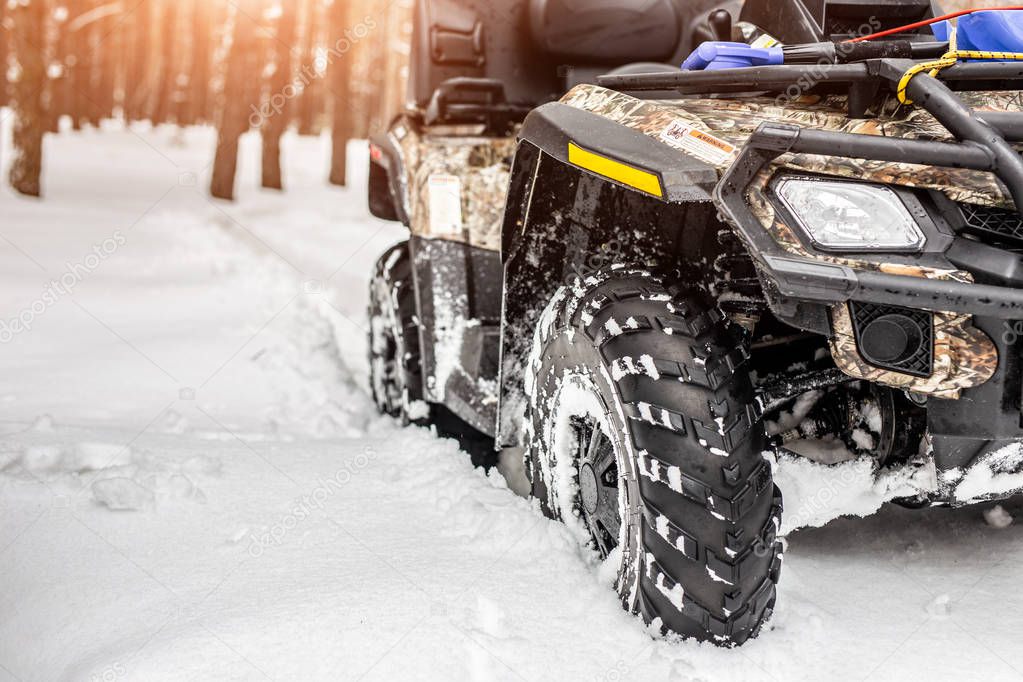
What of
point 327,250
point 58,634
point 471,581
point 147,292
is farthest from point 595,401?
point 327,250

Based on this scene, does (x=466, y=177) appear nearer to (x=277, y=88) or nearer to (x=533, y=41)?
(x=533, y=41)

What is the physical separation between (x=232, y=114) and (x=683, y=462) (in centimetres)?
1363

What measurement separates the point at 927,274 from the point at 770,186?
1.05 ft

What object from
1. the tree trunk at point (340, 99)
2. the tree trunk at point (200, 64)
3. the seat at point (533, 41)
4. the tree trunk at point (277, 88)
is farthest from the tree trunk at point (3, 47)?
the tree trunk at point (200, 64)

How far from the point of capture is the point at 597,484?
2377 mm

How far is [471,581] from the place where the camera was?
2.35 metres

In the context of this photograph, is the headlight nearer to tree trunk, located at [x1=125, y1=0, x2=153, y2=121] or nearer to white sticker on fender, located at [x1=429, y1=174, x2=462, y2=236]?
white sticker on fender, located at [x1=429, y1=174, x2=462, y2=236]

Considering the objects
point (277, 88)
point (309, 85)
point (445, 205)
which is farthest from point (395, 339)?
point (309, 85)

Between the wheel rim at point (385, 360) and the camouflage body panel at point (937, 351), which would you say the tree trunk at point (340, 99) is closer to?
the wheel rim at point (385, 360)

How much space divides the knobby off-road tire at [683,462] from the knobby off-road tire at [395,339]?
1660 millimetres

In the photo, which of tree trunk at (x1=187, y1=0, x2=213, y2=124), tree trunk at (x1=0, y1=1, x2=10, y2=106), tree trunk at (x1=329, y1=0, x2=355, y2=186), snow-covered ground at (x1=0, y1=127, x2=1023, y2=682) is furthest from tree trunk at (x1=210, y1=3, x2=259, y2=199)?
tree trunk at (x1=187, y1=0, x2=213, y2=124)

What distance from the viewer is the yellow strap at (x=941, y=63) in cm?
183

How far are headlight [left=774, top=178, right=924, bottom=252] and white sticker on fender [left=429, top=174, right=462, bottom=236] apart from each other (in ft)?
5.46

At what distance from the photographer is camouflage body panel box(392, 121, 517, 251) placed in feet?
10.9
